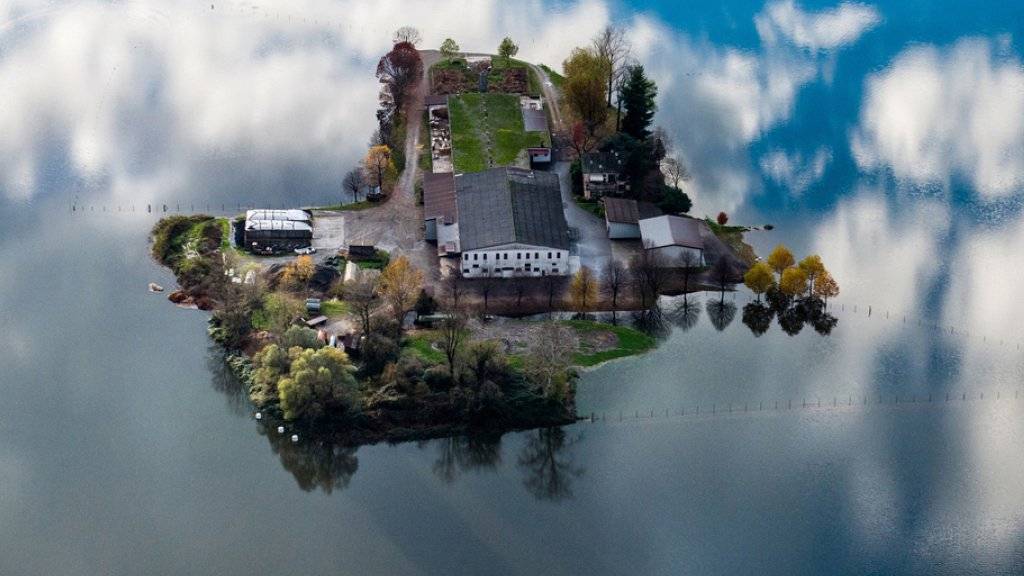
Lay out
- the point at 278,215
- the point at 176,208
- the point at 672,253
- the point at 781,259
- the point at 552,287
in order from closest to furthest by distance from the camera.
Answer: the point at 552,287 → the point at 781,259 → the point at 672,253 → the point at 278,215 → the point at 176,208

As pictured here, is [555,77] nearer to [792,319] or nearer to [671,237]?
[671,237]

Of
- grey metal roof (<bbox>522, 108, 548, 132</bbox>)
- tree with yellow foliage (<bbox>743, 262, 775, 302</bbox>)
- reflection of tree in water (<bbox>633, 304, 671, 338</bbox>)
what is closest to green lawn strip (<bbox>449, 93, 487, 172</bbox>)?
grey metal roof (<bbox>522, 108, 548, 132</bbox>)

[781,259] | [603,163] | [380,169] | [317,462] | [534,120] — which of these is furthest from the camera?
[534,120]

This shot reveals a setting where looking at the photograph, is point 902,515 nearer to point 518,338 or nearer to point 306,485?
point 518,338

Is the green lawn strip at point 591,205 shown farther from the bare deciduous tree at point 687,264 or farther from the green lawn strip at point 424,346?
the green lawn strip at point 424,346

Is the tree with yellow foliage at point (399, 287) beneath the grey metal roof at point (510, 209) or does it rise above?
beneath

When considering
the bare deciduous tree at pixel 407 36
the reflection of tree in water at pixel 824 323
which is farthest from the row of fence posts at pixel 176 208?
the reflection of tree in water at pixel 824 323

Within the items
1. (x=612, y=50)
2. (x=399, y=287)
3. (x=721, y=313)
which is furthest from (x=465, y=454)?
(x=612, y=50)
